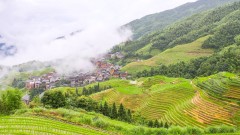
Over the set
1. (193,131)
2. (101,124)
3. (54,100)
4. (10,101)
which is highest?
(10,101)

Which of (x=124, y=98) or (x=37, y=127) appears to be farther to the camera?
(x=124, y=98)

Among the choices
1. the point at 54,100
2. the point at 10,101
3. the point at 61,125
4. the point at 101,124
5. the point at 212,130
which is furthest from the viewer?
the point at 54,100

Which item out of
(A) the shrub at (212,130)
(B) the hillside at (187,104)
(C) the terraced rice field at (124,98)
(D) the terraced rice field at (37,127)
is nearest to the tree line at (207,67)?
(B) the hillside at (187,104)

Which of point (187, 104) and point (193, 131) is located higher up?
point (193, 131)

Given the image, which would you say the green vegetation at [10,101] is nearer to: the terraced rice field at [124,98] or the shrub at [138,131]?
the shrub at [138,131]

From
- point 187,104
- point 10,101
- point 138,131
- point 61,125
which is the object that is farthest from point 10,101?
point 187,104

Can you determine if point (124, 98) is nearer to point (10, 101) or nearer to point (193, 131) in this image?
point (10, 101)

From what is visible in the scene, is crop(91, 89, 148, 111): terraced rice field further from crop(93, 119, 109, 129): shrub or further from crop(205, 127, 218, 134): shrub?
crop(205, 127, 218, 134): shrub

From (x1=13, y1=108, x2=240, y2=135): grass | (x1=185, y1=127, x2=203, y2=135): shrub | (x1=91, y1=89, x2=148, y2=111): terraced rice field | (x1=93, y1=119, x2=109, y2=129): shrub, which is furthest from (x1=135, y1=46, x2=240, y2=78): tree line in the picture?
(x1=93, y1=119, x2=109, y2=129): shrub
